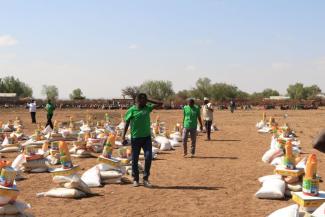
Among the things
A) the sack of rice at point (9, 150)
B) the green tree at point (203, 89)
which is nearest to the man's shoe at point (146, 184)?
the sack of rice at point (9, 150)

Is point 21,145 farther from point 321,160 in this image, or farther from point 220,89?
point 220,89

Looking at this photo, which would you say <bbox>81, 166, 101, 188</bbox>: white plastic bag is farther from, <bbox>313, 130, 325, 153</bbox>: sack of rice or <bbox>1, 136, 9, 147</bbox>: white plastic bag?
<bbox>1, 136, 9, 147</bbox>: white plastic bag

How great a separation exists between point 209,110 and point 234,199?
855 cm

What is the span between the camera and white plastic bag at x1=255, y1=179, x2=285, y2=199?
6.47 m

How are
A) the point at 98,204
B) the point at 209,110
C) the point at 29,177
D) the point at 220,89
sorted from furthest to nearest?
the point at 220,89
the point at 209,110
the point at 29,177
the point at 98,204

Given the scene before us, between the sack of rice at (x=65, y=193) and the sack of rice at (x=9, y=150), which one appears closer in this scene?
the sack of rice at (x=65, y=193)

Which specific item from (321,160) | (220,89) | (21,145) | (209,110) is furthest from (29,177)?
(220,89)

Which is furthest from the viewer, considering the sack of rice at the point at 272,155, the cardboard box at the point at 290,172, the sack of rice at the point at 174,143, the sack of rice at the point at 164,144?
the sack of rice at the point at 174,143

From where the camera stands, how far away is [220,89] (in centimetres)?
9069

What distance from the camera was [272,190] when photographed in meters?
6.50

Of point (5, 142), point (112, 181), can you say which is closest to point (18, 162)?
point (112, 181)

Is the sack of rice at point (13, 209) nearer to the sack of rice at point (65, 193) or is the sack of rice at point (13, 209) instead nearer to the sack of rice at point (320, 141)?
the sack of rice at point (65, 193)

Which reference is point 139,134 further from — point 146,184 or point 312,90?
point 312,90

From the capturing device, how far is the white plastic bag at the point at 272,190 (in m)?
6.47
